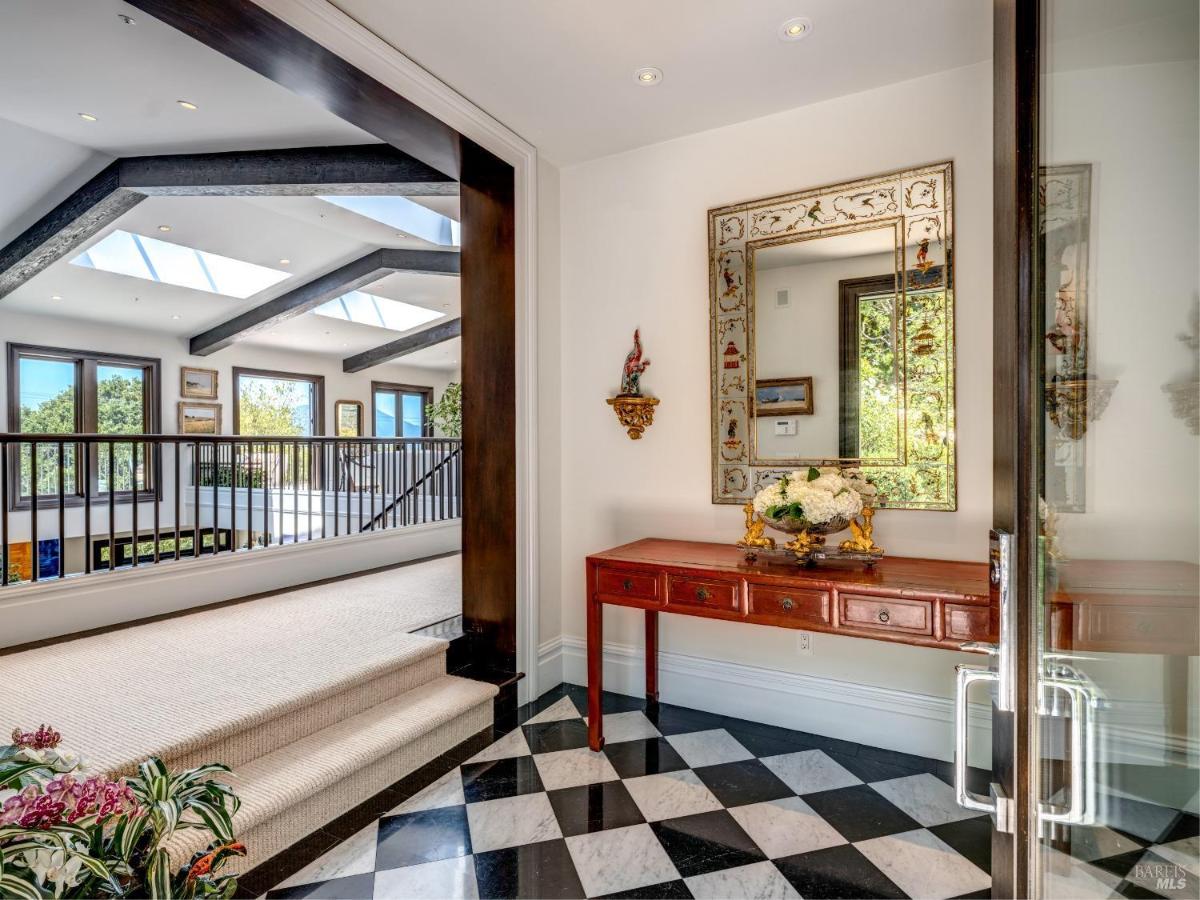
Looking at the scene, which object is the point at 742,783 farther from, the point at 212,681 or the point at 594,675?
the point at 212,681

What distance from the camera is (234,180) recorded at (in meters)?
4.02

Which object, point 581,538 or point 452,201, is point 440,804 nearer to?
point 581,538

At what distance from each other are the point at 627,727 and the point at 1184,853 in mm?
2458

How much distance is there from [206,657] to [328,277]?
5.50 m

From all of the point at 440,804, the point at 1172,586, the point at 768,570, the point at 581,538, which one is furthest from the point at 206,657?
the point at 1172,586

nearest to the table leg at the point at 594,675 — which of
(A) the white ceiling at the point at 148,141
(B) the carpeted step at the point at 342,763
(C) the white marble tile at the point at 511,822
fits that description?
(C) the white marble tile at the point at 511,822

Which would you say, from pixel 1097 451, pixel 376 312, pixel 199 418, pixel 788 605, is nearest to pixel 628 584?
pixel 788 605

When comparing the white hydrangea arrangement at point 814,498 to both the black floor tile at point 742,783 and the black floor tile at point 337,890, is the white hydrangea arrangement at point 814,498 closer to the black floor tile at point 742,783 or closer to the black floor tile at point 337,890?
the black floor tile at point 742,783

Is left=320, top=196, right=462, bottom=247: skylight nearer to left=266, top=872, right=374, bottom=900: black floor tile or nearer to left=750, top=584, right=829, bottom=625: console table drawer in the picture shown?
left=750, top=584, right=829, bottom=625: console table drawer

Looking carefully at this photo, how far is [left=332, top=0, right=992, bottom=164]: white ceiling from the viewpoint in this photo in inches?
84.1

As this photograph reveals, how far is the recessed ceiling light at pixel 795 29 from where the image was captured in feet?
7.19

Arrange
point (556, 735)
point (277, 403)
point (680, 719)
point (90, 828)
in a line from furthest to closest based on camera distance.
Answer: point (277, 403) → point (680, 719) → point (556, 735) → point (90, 828)

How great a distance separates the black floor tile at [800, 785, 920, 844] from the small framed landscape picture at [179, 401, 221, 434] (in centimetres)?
922

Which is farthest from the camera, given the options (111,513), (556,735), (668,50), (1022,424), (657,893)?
(111,513)
